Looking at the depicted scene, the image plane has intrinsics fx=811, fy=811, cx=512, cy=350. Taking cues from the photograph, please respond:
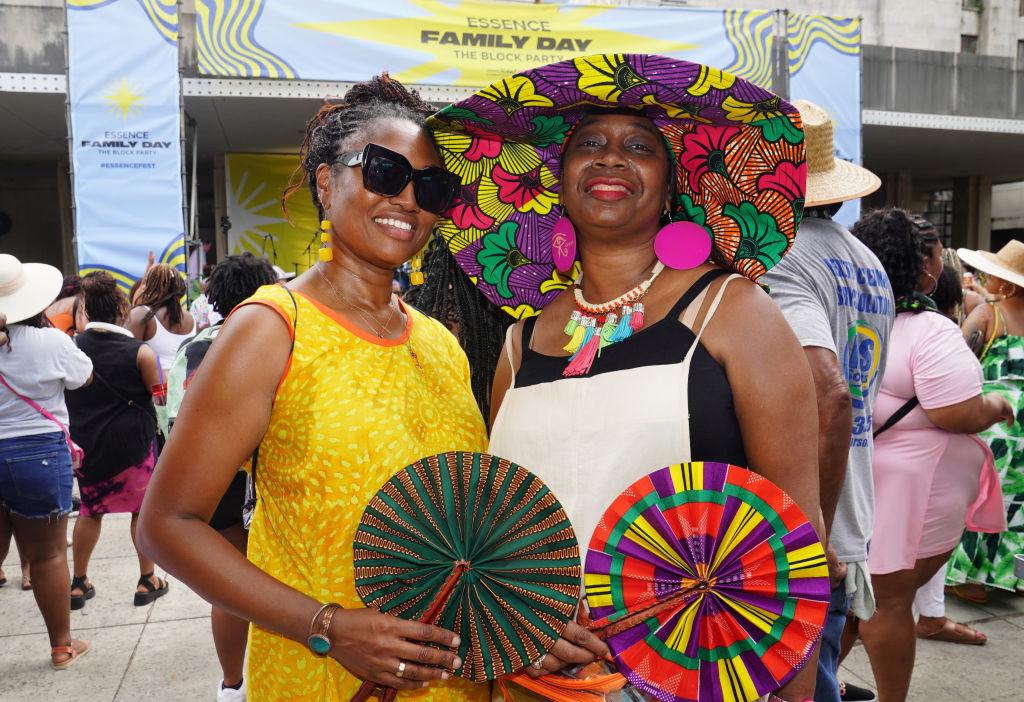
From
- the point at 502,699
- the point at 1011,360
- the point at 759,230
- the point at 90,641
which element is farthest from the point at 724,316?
the point at 90,641

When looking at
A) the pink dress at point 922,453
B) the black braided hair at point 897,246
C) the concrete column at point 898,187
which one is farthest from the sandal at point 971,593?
the concrete column at point 898,187

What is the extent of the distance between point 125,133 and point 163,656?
5318mm

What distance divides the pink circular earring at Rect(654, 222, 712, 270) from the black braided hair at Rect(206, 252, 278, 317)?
8.77ft

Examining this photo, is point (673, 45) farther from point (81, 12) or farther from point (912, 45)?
point (912, 45)

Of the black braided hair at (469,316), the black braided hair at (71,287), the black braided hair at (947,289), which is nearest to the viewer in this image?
the black braided hair at (469,316)

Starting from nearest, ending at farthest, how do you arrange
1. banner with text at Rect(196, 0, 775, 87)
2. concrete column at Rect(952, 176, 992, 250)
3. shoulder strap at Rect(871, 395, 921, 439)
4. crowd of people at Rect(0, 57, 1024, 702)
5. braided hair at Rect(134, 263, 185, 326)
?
1. crowd of people at Rect(0, 57, 1024, 702)
2. shoulder strap at Rect(871, 395, 921, 439)
3. braided hair at Rect(134, 263, 185, 326)
4. banner with text at Rect(196, 0, 775, 87)
5. concrete column at Rect(952, 176, 992, 250)

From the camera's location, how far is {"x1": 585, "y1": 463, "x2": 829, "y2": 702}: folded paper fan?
133 centimetres

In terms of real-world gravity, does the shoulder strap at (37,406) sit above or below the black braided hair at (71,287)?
below

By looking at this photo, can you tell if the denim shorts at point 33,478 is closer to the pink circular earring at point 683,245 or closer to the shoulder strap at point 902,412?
the pink circular earring at point 683,245

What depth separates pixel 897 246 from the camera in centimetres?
320

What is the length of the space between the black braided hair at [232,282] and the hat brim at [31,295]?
0.93 m

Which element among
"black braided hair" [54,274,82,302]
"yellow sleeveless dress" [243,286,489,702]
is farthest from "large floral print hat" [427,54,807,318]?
"black braided hair" [54,274,82,302]

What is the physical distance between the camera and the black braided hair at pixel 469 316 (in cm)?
238

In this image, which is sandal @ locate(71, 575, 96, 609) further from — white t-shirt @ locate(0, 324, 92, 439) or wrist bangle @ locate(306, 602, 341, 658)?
wrist bangle @ locate(306, 602, 341, 658)
